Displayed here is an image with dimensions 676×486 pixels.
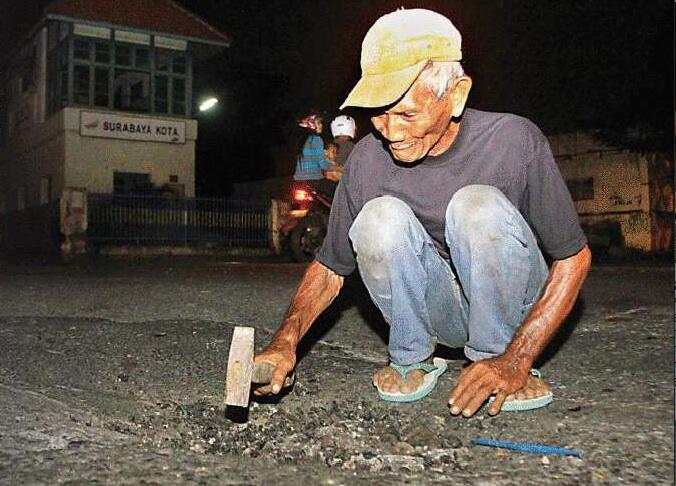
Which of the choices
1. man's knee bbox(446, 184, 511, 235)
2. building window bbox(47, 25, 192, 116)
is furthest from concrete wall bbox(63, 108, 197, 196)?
man's knee bbox(446, 184, 511, 235)

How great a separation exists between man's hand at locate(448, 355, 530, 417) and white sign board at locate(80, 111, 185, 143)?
19678 millimetres

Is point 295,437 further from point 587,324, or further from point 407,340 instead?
point 587,324

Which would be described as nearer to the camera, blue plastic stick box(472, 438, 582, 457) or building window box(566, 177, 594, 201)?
blue plastic stick box(472, 438, 582, 457)

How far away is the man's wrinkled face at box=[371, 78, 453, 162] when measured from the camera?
211 cm

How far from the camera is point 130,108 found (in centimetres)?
2138

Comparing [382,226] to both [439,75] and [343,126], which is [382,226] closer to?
[439,75]

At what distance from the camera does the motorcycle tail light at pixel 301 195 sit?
10.7 metres

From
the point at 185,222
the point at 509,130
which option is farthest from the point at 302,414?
the point at 185,222

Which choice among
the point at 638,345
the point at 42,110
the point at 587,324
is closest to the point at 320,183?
the point at 587,324

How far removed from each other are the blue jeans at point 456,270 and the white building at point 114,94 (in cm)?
1889

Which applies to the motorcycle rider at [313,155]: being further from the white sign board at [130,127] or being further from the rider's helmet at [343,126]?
the white sign board at [130,127]

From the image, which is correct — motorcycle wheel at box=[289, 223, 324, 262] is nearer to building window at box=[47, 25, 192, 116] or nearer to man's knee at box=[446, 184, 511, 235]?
man's knee at box=[446, 184, 511, 235]

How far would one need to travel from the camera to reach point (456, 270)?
238 centimetres

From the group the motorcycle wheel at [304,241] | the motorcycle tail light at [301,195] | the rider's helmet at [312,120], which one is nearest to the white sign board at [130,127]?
the motorcycle wheel at [304,241]
